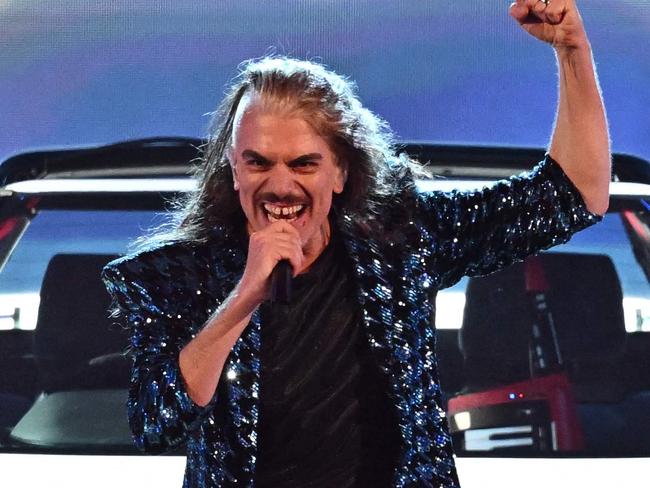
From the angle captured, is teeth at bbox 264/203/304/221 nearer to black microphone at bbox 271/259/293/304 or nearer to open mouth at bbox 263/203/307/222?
open mouth at bbox 263/203/307/222

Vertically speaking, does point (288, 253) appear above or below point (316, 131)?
below

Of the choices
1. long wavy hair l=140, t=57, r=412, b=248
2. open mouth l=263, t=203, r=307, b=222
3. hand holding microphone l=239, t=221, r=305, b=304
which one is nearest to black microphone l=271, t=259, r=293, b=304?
hand holding microphone l=239, t=221, r=305, b=304

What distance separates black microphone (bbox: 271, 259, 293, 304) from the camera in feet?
3.71

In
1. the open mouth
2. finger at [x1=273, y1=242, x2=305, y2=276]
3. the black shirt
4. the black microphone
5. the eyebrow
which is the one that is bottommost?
the black shirt

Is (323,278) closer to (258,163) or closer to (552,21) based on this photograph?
(258,163)

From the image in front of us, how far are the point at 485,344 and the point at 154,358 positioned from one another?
3.09 ft

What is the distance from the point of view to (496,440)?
1934mm

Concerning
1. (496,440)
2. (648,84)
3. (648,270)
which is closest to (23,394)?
(496,440)

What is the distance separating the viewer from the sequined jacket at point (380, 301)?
1315 millimetres

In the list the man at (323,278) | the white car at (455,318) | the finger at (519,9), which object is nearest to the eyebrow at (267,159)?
the man at (323,278)

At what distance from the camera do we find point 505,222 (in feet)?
4.73

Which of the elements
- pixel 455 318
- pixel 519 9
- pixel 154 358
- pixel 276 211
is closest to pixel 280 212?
pixel 276 211

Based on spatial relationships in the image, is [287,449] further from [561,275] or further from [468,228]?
[561,275]

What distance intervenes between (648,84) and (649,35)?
0.38ft
